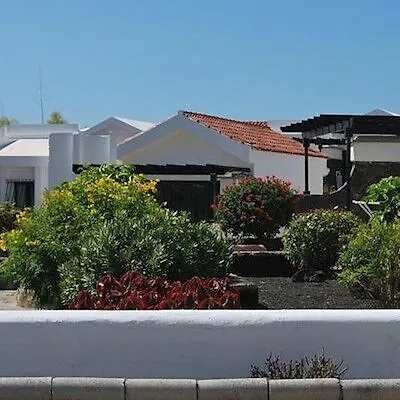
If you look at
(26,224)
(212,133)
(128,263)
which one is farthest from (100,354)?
(212,133)

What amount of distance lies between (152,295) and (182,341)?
106 cm

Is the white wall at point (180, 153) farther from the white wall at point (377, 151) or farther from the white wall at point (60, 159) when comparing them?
the white wall at point (377, 151)

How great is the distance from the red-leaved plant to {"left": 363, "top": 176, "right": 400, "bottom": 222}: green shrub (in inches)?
192

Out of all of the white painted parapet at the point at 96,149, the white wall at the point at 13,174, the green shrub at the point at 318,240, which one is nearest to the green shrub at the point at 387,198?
the green shrub at the point at 318,240

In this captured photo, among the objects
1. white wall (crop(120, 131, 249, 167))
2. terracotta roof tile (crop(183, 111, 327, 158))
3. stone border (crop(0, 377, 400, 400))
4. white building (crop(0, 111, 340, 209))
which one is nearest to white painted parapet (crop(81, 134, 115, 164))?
white building (crop(0, 111, 340, 209))

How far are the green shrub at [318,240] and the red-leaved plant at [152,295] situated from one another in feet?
16.9

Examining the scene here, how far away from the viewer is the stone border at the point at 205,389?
5977mm

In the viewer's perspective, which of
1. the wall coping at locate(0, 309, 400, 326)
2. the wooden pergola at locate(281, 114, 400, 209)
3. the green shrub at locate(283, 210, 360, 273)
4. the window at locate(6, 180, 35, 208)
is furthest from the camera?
the window at locate(6, 180, 35, 208)

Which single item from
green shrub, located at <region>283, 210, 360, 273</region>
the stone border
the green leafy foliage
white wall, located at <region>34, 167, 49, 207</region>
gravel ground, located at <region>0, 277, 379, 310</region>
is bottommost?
the stone border

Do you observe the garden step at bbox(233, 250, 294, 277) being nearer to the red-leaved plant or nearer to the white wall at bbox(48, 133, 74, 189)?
the red-leaved plant

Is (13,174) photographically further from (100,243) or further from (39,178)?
(100,243)

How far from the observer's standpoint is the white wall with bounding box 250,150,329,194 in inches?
1014

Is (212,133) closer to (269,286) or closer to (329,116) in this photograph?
(329,116)

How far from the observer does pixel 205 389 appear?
601 centimetres
